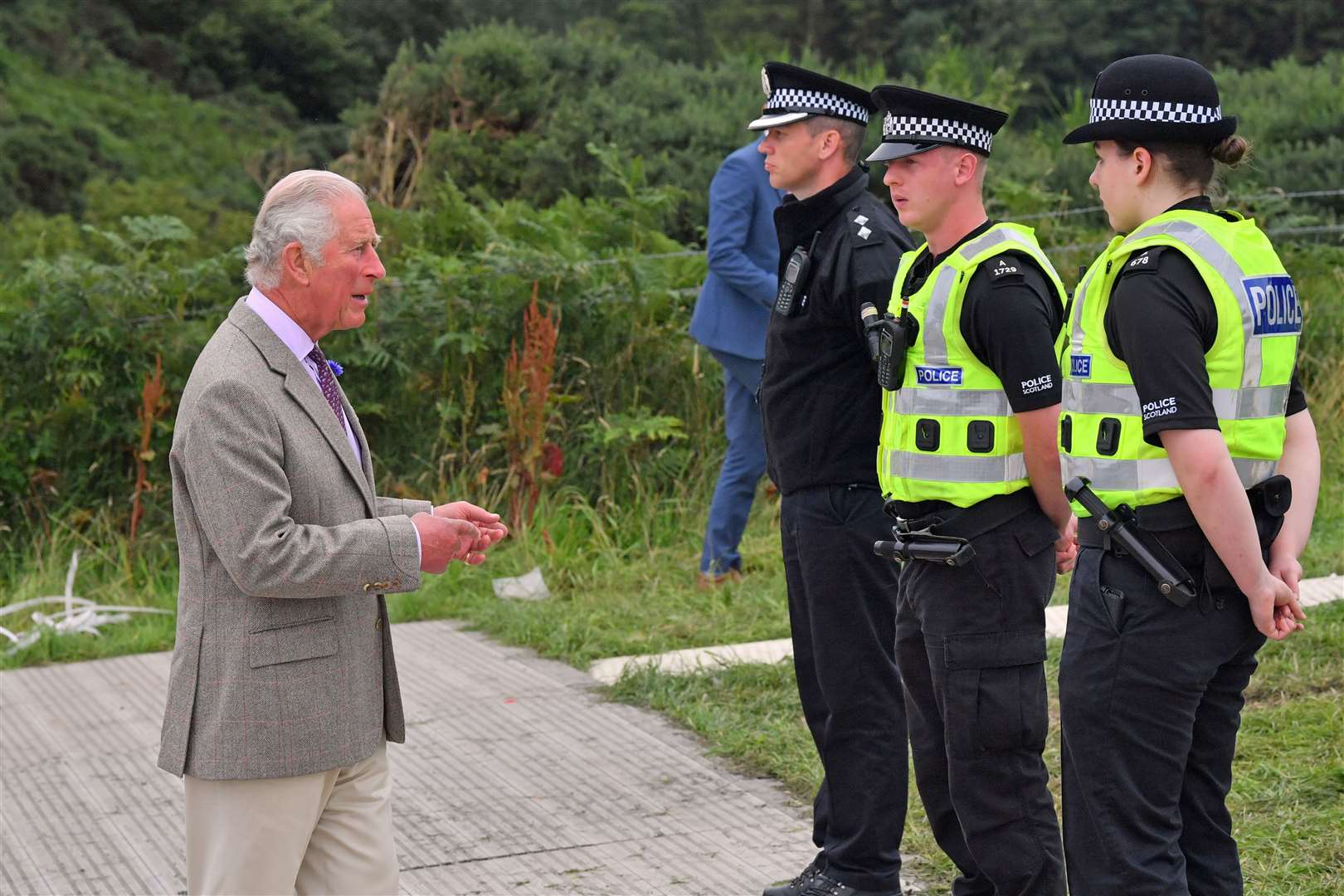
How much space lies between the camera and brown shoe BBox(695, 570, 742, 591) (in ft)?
23.5

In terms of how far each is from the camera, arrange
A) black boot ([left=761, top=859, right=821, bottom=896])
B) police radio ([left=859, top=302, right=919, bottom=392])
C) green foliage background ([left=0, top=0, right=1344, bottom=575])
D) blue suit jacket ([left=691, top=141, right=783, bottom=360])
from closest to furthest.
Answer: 1. police radio ([left=859, top=302, right=919, bottom=392])
2. black boot ([left=761, top=859, right=821, bottom=896])
3. blue suit jacket ([left=691, top=141, right=783, bottom=360])
4. green foliage background ([left=0, top=0, right=1344, bottom=575])

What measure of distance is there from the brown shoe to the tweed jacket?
4.17 m

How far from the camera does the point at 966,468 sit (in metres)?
3.47

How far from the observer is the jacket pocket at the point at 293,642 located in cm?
293

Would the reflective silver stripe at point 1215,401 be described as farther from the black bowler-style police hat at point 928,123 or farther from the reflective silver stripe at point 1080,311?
the black bowler-style police hat at point 928,123

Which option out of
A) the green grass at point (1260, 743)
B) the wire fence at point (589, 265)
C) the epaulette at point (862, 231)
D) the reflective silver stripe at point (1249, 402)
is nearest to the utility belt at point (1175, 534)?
the reflective silver stripe at point (1249, 402)

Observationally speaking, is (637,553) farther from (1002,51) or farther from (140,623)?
(1002,51)

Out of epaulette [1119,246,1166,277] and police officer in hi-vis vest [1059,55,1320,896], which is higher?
epaulette [1119,246,1166,277]

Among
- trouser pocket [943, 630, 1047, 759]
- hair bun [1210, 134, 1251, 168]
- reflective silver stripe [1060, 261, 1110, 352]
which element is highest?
hair bun [1210, 134, 1251, 168]

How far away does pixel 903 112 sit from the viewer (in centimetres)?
363

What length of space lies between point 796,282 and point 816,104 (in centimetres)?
51

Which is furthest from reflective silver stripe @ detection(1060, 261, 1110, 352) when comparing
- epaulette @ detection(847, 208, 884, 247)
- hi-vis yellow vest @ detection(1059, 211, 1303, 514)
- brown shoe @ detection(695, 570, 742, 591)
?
brown shoe @ detection(695, 570, 742, 591)

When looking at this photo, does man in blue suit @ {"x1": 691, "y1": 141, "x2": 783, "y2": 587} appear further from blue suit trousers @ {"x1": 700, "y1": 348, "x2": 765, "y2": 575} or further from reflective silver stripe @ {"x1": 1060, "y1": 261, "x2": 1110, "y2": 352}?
reflective silver stripe @ {"x1": 1060, "y1": 261, "x2": 1110, "y2": 352}

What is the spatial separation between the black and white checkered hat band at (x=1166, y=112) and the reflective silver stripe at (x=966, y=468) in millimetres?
777
